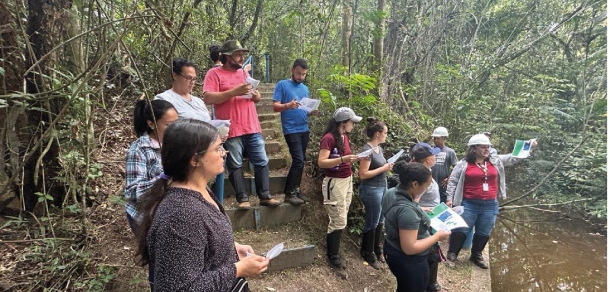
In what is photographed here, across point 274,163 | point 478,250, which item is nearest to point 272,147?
point 274,163

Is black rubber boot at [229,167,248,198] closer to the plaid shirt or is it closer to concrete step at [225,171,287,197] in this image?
concrete step at [225,171,287,197]

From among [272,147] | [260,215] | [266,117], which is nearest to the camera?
[260,215]

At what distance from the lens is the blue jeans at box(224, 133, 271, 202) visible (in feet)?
10.9

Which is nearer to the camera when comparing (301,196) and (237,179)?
(237,179)

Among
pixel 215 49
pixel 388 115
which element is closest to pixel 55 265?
pixel 215 49

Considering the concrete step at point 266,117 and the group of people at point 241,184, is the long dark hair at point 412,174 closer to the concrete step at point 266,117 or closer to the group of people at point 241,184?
the group of people at point 241,184

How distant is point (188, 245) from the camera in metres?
1.11

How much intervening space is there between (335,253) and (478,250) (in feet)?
7.20

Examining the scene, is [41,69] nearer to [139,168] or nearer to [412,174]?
[139,168]

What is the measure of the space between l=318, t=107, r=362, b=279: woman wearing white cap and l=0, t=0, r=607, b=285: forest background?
90 centimetres

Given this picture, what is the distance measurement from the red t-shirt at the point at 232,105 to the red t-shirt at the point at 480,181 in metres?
2.67

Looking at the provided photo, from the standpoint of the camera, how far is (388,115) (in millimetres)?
5543

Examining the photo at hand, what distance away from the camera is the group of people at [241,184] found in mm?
1171

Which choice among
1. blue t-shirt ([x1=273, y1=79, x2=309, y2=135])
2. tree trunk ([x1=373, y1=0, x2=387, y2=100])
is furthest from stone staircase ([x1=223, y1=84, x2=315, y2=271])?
tree trunk ([x1=373, y1=0, x2=387, y2=100])
